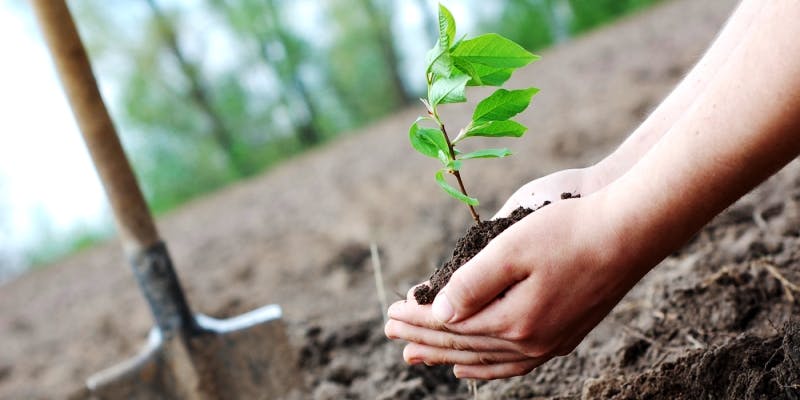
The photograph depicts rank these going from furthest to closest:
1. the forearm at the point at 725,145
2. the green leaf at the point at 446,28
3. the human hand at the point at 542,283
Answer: the green leaf at the point at 446,28 → the human hand at the point at 542,283 → the forearm at the point at 725,145

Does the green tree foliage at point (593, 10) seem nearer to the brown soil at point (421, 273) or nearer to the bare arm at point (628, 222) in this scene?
the brown soil at point (421, 273)

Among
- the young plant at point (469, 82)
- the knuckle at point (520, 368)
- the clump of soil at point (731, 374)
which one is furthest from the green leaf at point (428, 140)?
the clump of soil at point (731, 374)

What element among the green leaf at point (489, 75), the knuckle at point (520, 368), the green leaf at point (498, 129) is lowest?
the knuckle at point (520, 368)

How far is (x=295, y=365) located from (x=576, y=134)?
2483 mm

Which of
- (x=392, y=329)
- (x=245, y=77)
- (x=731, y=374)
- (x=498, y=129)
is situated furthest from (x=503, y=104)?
(x=245, y=77)

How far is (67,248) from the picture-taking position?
725cm

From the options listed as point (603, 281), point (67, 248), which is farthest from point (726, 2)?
point (67, 248)

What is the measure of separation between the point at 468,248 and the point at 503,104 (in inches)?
9.5

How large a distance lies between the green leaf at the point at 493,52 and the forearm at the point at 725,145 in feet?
0.79

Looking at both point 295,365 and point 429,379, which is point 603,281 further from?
point 295,365

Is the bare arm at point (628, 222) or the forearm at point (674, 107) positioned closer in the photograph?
the bare arm at point (628, 222)

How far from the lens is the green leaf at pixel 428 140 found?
109 centimetres

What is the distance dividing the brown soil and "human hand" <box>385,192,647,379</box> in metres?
0.28

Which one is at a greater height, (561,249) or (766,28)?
(766,28)
